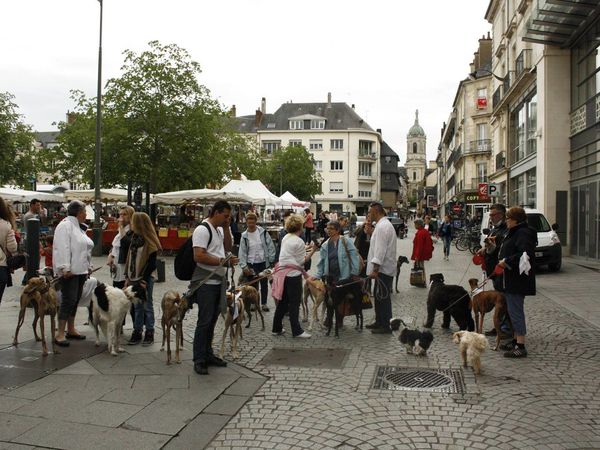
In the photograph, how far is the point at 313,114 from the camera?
293 feet

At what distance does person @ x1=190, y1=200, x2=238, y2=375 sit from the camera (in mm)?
6184

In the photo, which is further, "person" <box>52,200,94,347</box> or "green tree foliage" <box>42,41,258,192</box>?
"green tree foliage" <box>42,41,258,192</box>

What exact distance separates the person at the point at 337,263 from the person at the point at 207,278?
2413 mm

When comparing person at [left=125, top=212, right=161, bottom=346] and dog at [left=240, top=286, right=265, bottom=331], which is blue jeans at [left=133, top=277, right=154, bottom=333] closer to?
person at [left=125, top=212, right=161, bottom=346]

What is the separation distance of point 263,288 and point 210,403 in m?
5.42

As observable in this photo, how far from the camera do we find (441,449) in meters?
4.23

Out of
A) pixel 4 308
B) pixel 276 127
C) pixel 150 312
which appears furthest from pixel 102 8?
pixel 276 127

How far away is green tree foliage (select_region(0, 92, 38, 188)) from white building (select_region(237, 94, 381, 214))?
170ft

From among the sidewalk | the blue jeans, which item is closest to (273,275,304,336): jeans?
the sidewalk

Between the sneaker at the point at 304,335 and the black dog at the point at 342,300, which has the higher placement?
the black dog at the point at 342,300

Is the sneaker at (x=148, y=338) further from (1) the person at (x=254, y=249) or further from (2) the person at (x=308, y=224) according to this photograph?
(2) the person at (x=308, y=224)

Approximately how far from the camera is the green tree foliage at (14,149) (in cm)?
3509

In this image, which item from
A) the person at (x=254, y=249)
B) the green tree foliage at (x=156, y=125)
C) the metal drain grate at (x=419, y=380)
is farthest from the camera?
the green tree foliage at (x=156, y=125)

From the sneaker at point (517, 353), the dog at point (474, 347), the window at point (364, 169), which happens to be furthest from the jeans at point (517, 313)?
the window at point (364, 169)
